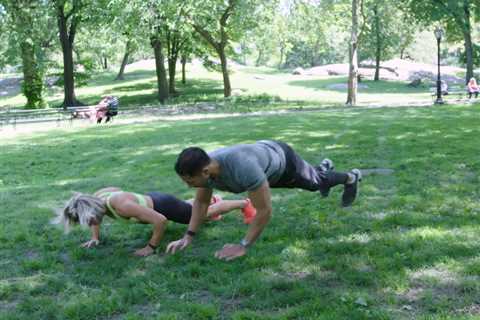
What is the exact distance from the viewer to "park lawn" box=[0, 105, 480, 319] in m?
4.02

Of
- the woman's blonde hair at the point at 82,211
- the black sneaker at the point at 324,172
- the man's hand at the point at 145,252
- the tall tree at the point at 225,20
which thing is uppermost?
the tall tree at the point at 225,20

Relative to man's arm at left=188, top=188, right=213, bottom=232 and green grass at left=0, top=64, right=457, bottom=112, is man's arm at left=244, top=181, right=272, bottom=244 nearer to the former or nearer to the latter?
man's arm at left=188, top=188, right=213, bottom=232

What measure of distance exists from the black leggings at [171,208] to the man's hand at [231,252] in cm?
99

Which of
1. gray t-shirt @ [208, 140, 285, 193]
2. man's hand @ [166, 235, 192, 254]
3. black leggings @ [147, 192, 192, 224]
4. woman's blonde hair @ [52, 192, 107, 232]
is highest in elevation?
gray t-shirt @ [208, 140, 285, 193]

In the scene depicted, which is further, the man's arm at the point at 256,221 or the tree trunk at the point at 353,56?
the tree trunk at the point at 353,56

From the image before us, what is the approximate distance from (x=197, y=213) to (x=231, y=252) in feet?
1.67

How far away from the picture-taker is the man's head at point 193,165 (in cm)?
405

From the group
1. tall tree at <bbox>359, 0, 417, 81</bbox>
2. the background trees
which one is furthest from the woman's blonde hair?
tall tree at <bbox>359, 0, 417, 81</bbox>

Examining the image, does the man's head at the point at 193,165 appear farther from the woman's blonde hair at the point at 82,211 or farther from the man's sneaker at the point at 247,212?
the man's sneaker at the point at 247,212

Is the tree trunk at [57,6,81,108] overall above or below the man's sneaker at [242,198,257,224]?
above

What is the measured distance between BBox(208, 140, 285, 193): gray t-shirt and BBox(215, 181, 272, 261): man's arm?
0.07 meters

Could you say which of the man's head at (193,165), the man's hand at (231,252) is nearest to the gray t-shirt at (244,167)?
the man's head at (193,165)

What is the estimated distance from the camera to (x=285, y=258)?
194 inches

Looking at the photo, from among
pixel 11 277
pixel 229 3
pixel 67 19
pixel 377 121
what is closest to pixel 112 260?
pixel 11 277
